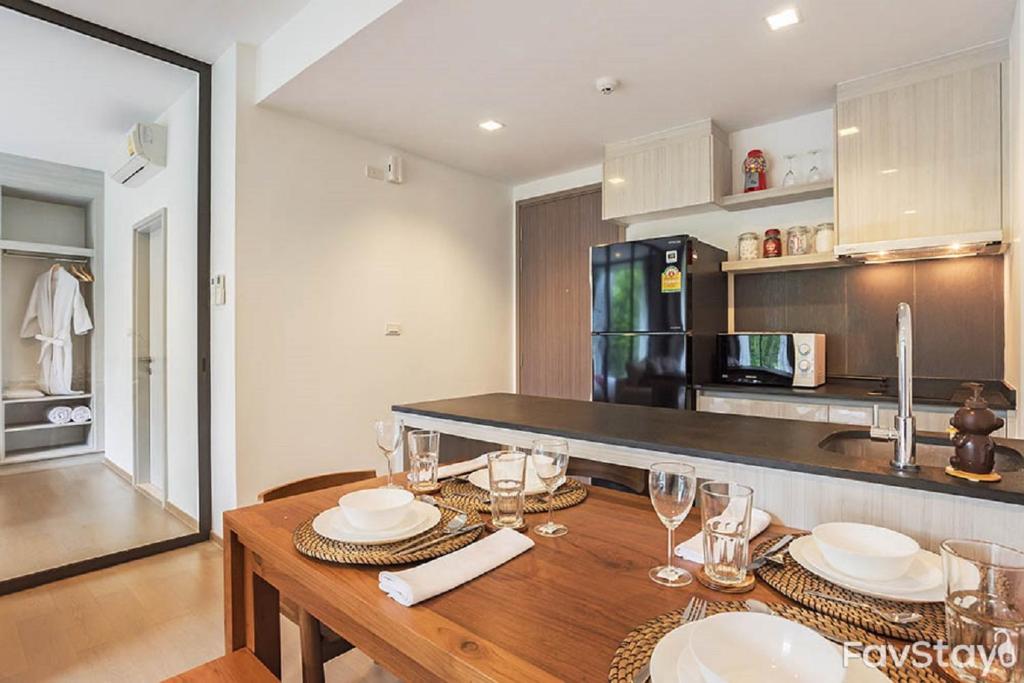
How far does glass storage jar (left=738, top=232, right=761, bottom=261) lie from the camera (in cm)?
330

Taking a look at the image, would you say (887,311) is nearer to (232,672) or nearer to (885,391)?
(885,391)

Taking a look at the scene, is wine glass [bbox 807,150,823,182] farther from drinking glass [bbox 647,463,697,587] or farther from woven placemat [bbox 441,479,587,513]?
drinking glass [bbox 647,463,697,587]

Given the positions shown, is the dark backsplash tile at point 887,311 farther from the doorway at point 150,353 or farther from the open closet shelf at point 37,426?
the open closet shelf at point 37,426

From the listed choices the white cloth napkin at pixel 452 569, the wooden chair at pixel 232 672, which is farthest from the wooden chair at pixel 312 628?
the white cloth napkin at pixel 452 569

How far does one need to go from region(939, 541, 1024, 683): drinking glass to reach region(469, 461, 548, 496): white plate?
72 centimetres

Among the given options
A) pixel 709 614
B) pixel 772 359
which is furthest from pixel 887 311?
pixel 709 614

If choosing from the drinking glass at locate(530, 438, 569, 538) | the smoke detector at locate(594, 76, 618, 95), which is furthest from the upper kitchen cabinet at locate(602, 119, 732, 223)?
the drinking glass at locate(530, 438, 569, 538)

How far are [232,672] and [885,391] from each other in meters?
2.94

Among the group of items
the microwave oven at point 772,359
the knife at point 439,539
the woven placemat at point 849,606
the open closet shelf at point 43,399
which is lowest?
the woven placemat at point 849,606

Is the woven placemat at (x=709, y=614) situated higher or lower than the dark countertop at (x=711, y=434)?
lower

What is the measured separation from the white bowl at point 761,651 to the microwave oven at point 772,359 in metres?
2.60

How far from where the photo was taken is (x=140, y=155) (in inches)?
121

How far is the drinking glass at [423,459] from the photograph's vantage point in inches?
51.9

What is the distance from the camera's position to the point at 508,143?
3.66 m
